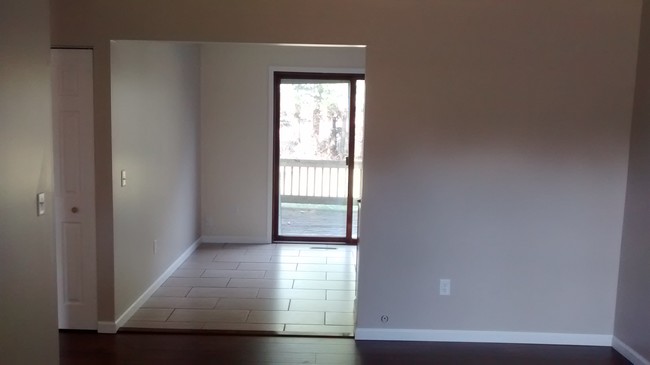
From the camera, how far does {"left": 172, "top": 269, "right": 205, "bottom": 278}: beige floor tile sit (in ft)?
15.4

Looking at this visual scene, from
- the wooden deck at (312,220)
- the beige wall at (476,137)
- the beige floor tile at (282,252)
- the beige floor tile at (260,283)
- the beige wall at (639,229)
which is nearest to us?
the beige wall at (639,229)

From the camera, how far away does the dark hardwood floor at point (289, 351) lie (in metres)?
3.04

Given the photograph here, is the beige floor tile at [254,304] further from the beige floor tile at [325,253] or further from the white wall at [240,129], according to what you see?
the white wall at [240,129]

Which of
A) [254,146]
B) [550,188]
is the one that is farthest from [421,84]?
[254,146]

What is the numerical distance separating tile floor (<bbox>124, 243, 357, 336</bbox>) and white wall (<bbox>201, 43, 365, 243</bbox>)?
410 millimetres

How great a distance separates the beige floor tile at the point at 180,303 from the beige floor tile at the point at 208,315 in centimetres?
10

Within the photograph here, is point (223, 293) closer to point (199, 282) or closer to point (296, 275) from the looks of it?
point (199, 282)

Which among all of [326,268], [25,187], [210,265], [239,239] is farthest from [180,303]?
[239,239]

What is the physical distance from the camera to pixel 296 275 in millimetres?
4785

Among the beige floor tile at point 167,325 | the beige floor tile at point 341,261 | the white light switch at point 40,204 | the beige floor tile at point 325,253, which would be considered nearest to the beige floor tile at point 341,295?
the beige floor tile at point 341,261

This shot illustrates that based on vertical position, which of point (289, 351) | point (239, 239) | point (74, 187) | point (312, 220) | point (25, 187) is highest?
point (25, 187)

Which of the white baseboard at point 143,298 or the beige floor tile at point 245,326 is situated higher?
the white baseboard at point 143,298

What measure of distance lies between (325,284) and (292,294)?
1.37 ft

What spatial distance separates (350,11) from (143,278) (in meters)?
2.59
